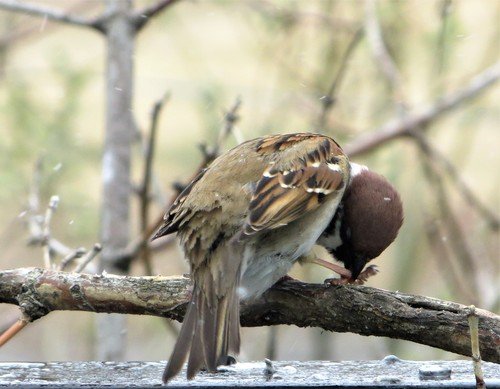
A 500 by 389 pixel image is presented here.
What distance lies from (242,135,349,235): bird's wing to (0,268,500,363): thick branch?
46cm

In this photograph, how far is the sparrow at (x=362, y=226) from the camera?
462 centimetres

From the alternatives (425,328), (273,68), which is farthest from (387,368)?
(273,68)

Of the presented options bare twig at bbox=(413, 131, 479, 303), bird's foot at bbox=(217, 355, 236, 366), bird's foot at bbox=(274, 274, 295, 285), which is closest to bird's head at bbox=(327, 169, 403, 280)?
bird's foot at bbox=(274, 274, 295, 285)

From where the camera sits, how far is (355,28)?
7434mm

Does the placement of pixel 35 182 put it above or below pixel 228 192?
above

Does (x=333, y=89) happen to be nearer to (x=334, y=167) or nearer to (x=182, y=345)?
(x=334, y=167)

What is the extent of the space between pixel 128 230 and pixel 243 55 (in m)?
3.44

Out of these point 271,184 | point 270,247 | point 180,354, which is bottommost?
point 180,354

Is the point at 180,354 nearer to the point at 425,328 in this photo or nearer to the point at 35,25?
the point at 425,328

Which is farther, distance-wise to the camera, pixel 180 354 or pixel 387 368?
pixel 387 368

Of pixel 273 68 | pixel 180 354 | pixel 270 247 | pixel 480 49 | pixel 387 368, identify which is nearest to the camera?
pixel 180 354

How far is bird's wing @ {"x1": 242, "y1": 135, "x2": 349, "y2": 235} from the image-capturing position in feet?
13.3

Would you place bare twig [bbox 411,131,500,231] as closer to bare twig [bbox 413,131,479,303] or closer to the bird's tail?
bare twig [bbox 413,131,479,303]

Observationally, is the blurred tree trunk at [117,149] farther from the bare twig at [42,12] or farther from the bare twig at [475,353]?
the bare twig at [475,353]
